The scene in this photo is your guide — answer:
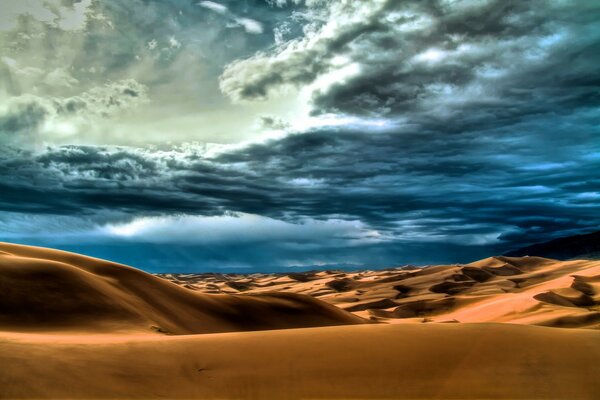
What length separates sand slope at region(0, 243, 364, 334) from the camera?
32.5 feet

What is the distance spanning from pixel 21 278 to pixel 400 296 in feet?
88.4

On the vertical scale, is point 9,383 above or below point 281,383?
above

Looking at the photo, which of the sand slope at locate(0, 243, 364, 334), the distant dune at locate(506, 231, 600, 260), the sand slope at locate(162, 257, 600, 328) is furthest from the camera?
the distant dune at locate(506, 231, 600, 260)

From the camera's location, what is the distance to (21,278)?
10.8m

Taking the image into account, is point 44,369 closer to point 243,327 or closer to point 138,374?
point 138,374

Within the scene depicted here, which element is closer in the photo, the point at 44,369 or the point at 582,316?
the point at 44,369

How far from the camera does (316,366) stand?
20.7 feet

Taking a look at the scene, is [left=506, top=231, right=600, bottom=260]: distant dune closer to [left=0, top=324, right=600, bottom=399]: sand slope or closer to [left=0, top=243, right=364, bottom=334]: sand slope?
[left=0, top=243, right=364, bottom=334]: sand slope

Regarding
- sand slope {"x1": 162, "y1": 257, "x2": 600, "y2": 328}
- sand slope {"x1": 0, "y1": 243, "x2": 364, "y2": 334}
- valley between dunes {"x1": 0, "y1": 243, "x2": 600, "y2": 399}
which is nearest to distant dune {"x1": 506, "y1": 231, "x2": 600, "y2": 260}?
sand slope {"x1": 162, "y1": 257, "x2": 600, "y2": 328}

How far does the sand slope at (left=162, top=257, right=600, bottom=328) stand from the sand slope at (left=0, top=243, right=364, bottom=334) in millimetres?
5162

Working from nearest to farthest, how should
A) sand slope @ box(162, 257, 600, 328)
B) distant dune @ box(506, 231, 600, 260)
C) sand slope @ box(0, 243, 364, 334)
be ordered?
sand slope @ box(0, 243, 364, 334) < sand slope @ box(162, 257, 600, 328) < distant dune @ box(506, 231, 600, 260)

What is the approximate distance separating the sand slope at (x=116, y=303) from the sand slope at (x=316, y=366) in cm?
336

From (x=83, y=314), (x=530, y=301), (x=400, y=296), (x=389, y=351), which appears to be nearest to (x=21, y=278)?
(x=83, y=314)

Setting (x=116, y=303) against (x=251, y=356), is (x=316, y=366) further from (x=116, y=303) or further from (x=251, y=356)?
(x=116, y=303)
